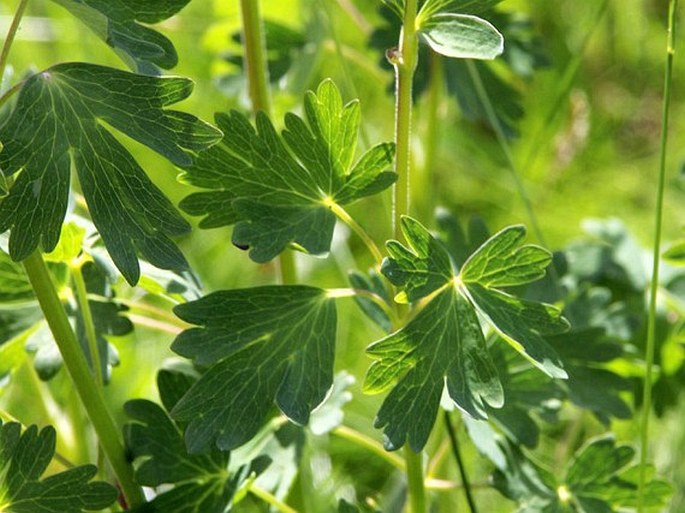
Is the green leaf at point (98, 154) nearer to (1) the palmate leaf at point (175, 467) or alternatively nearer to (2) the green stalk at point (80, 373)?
(2) the green stalk at point (80, 373)

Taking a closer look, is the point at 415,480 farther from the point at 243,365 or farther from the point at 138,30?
the point at 138,30

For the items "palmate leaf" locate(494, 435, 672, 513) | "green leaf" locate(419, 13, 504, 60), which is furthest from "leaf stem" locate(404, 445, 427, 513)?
"green leaf" locate(419, 13, 504, 60)

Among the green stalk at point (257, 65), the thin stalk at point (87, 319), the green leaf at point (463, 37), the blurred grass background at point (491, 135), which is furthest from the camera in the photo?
the blurred grass background at point (491, 135)

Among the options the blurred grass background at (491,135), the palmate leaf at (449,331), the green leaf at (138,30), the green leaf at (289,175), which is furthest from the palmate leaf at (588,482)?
the blurred grass background at (491,135)

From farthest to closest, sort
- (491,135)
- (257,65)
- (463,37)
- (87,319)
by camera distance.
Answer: (491,135) < (257,65) < (87,319) < (463,37)

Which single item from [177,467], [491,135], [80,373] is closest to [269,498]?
[177,467]
